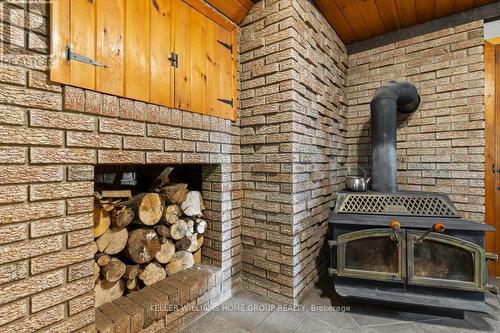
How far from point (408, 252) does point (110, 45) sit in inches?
88.3

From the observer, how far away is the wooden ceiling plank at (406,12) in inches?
83.7

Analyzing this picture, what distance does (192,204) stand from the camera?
1.93 metres

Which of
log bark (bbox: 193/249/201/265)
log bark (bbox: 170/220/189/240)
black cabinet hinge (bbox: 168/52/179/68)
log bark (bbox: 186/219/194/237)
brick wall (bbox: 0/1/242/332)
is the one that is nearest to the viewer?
brick wall (bbox: 0/1/242/332)

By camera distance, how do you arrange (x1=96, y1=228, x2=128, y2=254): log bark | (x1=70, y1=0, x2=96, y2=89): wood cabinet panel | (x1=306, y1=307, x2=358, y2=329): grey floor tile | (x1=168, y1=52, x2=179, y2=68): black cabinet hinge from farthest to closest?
(x1=306, y1=307, x2=358, y2=329): grey floor tile
(x1=168, y1=52, x2=179, y2=68): black cabinet hinge
(x1=96, y1=228, x2=128, y2=254): log bark
(x1=70, y1=0, x2=96, y2=89): wood cabinet panel

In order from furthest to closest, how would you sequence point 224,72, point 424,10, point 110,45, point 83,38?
point 424,10 < point 224,72 < point 110,45 < point 83,38

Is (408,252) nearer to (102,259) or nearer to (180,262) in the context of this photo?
(180,262)

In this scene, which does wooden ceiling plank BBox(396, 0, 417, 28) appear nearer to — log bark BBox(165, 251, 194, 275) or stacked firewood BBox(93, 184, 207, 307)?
stacked firewood BBox(93, 184, 207, 307)

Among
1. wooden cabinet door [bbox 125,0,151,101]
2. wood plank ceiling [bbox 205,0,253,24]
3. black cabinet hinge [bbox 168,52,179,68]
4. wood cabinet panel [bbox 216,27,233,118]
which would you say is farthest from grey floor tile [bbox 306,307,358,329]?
wood plank ceiling [bbox 205,0,253,24]

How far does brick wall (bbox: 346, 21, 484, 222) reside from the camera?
222 centimetres

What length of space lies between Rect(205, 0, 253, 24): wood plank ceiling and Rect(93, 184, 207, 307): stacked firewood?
139 centimetres

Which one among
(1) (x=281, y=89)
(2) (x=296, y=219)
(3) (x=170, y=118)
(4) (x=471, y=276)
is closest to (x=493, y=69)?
(4) (x=471, y=276)

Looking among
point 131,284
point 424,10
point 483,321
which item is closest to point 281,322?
point 131,284

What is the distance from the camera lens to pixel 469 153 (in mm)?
2234

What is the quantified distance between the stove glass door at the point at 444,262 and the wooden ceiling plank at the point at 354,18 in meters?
1.92
